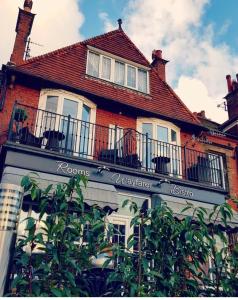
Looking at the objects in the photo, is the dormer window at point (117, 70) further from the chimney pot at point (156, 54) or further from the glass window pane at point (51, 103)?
the glass window pane at point (51, 103)

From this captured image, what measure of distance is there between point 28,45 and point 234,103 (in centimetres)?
1235

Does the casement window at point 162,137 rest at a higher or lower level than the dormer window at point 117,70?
lower

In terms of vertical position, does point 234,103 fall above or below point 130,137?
above

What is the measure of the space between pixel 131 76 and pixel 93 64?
1.98 metres

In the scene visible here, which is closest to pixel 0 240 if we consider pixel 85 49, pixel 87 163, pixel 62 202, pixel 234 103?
pixel 62 202

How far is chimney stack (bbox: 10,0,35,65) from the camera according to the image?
1240cm

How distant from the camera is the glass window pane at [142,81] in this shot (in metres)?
15.2

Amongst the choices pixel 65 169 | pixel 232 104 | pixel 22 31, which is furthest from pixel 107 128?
pixel 232 104

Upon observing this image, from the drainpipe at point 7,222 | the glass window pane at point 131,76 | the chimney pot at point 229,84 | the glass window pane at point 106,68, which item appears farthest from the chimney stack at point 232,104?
the drainpipe at point 7,222

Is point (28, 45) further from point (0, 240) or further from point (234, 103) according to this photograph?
point (234, 103)

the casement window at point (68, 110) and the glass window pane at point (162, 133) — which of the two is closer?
the casement window at point (68, 110)

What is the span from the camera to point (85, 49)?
14.3 m

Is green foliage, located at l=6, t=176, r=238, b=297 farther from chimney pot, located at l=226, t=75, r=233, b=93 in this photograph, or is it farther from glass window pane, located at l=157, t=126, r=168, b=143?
chimney pot, located at l=226, t=75, r=233, b=93

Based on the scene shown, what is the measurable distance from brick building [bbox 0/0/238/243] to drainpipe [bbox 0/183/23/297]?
2927mm
